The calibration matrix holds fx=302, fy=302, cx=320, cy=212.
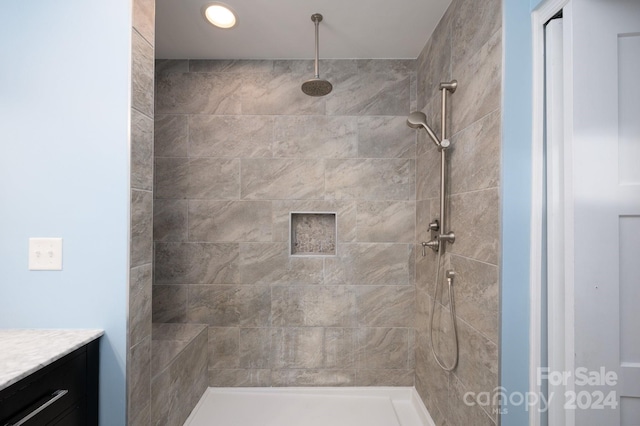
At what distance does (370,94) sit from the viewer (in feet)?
7.28

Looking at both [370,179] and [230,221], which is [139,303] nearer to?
[230,221]

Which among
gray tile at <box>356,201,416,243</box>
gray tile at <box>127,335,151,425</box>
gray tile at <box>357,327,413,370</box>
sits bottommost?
gray tile at <box>357,327,413,370</box>

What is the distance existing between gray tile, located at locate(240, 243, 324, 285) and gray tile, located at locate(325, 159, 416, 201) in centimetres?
52

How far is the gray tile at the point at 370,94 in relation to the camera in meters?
2.22

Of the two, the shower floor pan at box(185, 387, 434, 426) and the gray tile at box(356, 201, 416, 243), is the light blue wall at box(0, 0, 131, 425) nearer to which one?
the shower floor pan at box(185, 387, 434, 426)

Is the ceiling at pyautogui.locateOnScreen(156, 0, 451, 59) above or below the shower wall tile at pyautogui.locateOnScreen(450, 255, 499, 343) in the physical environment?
above

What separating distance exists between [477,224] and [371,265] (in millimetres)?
971

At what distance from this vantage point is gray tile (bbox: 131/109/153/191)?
1126 mm

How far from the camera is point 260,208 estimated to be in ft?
7.25

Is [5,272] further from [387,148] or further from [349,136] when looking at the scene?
[387,148]

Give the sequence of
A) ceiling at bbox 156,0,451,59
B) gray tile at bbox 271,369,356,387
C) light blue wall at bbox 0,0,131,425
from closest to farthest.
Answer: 1. light blue wall at bbox 0,0,131,425
2. ceiling at bbox 156,0,451,59
3. gray tile at bbox 271,369,356,387

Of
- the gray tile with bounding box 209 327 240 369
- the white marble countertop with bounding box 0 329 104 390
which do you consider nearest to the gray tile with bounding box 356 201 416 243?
the gray tile with bounding box 209 327 240 369

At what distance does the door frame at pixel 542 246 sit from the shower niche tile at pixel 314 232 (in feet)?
4.46

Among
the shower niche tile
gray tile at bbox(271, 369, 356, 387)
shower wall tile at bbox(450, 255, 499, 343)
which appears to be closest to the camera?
shower wall tile at bbox(450, 255, 499, 343)
